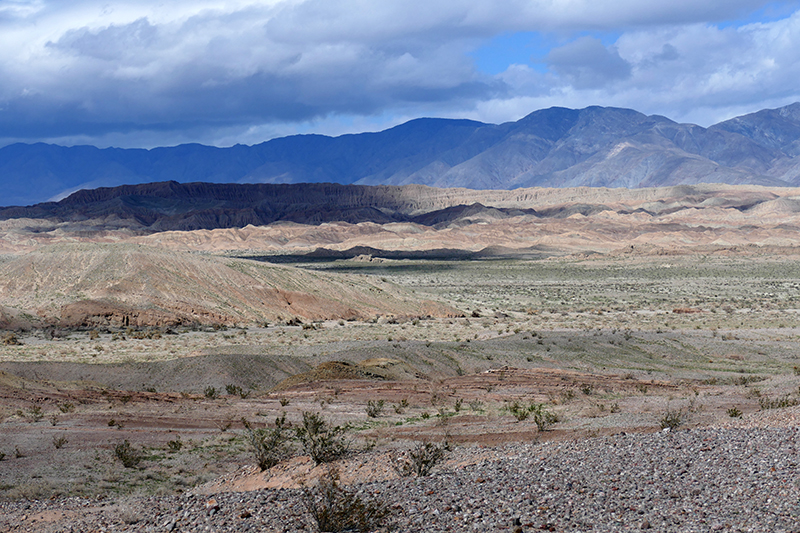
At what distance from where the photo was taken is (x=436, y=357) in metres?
24.5

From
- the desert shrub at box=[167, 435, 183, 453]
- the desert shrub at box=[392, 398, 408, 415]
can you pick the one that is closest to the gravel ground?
the desert shrub at box=[167, 435, 183, 453]

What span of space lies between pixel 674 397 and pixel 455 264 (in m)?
80.8

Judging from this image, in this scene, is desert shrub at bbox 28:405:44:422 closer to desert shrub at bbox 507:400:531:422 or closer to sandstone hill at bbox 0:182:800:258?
desert shrub at bbox 507:400:531:422

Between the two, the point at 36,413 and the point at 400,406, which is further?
the point at 400,406

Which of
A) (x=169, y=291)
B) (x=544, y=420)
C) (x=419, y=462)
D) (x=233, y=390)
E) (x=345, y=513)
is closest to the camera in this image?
(x=345, y=513)

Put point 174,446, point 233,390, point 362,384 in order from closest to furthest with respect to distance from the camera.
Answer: point 174,446, point 233,390, point 362,384

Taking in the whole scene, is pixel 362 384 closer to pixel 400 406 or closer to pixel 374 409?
pixel 400 406

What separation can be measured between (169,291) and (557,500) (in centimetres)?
3526

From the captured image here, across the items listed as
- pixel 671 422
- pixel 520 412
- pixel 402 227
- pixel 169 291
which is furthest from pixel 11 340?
pixel 402 227

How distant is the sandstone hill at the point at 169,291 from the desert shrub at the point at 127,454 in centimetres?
2519

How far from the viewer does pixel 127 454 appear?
37.4 ft

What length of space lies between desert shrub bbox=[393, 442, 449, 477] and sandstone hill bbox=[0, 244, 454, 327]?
93.5 feet

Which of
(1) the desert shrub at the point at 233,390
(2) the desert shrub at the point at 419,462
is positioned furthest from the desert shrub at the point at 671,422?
(1) the desert shrub at the point at 233,390

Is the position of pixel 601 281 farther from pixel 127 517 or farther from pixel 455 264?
pixel 127 517
